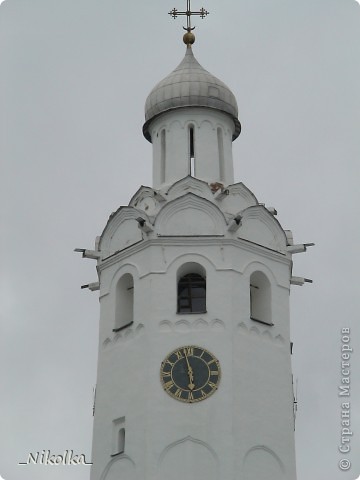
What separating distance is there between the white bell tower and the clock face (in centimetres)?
2

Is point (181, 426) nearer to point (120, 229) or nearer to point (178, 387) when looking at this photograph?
point (178, 387)

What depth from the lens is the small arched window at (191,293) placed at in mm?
29062

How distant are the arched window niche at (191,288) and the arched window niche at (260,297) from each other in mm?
1065

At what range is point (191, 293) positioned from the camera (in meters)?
29.3

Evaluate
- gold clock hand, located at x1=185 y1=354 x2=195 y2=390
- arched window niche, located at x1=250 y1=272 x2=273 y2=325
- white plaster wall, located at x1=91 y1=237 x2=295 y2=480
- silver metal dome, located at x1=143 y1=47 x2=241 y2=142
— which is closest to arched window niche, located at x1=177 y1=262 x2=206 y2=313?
white plaster wall, located at x1=91 y1=237 x2=295 y2=480

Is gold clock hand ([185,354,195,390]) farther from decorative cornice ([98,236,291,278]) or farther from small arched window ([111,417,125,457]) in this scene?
decorative cornice ([98,236,291,278])

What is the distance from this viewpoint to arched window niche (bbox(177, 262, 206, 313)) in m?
29.1

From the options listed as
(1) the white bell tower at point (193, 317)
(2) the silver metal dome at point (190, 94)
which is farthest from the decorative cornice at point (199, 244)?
(2) the silver metal dome at point (190, 94)

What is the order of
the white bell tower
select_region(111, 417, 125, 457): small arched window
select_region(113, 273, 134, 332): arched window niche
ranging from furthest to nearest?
1. select_region(113, 273, 134, 332): arched window niche
2. select_region(111, 417, 125, 457): small arched window
3. the white bell tower

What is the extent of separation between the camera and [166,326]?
28453 millimetres

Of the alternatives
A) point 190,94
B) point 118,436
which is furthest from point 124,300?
point 190,94

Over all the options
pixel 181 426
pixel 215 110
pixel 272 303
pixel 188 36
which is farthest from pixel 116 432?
pixel 188 36

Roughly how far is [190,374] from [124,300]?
9.02 ft

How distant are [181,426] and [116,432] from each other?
1.53m
